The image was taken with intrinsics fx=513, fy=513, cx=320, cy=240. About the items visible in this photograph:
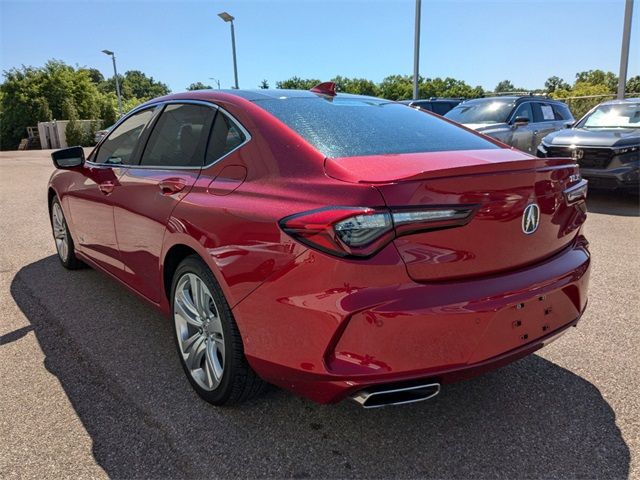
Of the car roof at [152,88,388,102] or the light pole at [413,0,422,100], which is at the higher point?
the light pole at [413,0,422,100]

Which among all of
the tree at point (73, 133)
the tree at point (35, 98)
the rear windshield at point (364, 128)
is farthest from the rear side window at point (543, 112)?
the tree at point (35, 98)

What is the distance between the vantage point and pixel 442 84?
91625mm

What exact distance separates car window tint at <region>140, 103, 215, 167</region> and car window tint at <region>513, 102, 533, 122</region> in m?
8.99

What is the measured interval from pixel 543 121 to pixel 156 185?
10.6 metres

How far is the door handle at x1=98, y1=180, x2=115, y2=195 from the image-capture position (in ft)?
11.6

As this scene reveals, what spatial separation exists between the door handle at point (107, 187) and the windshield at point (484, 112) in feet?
27.0

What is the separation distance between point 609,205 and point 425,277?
7455mm

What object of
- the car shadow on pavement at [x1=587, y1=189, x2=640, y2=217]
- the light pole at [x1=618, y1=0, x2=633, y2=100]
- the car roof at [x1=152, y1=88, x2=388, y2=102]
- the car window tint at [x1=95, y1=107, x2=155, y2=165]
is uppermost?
the light pole at [x1=618, y1=0, x2=633, y2=100]

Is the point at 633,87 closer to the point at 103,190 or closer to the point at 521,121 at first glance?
the point at 521,121

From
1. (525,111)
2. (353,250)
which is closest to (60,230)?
(353,250)

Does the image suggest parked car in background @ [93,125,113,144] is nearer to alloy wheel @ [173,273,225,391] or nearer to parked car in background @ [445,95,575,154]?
alloy wheel @ [173,273,225,391]

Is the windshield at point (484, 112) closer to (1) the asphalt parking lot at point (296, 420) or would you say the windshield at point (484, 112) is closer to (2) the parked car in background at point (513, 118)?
(2) the parked car in background at point (513, 118)

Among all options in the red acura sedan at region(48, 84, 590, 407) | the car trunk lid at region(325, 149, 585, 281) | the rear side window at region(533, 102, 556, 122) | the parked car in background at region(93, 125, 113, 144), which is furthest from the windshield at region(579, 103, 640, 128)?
the parked car in background at region(93, 125, 113, 144)

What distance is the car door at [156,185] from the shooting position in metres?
2.81
